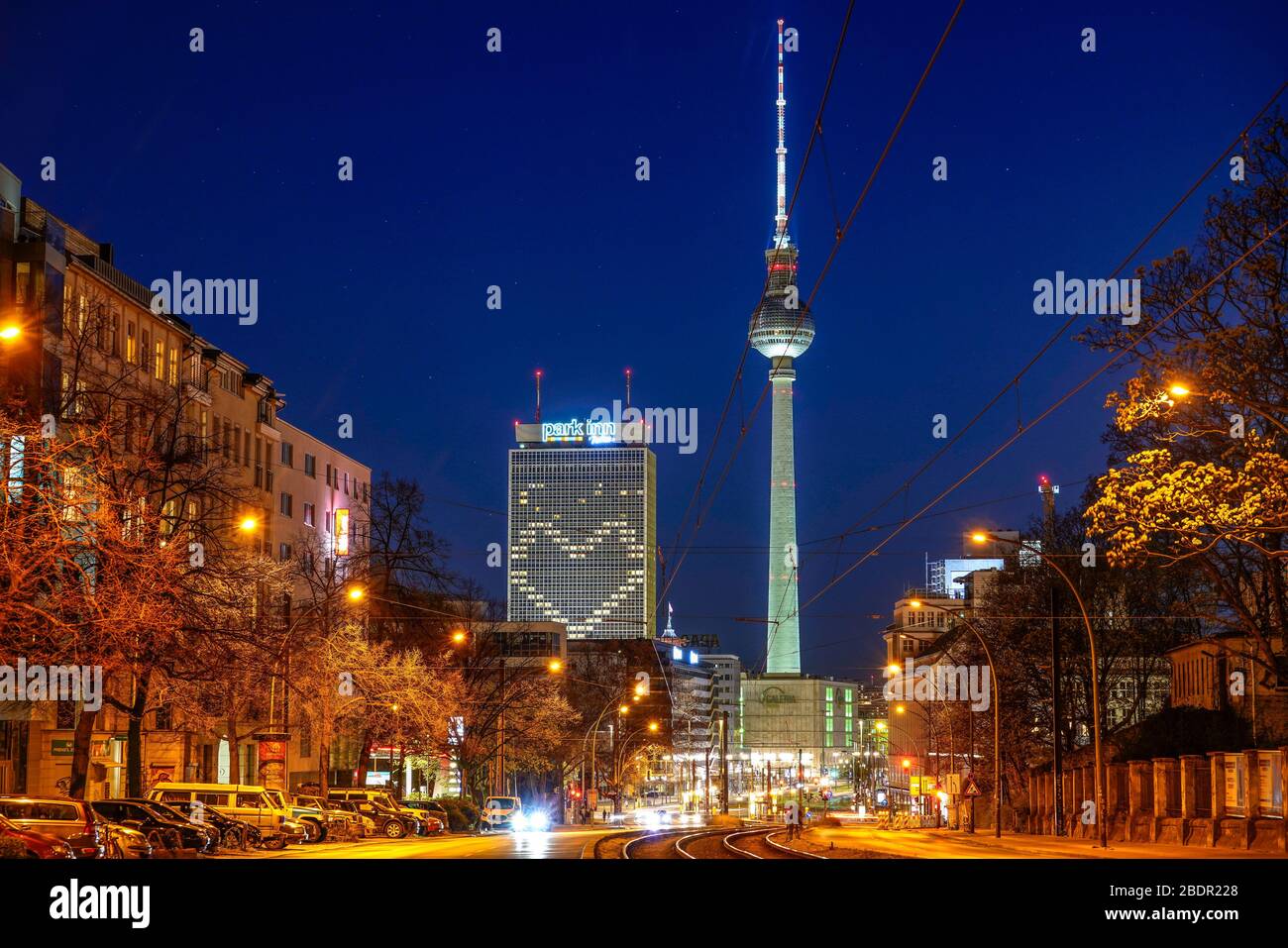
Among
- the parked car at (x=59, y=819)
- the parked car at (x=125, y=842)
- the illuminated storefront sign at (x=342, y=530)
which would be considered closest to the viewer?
the parked car at (x=59, y=819)

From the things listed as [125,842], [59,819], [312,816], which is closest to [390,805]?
[312,816]

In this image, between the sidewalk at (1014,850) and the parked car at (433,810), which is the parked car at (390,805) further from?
the sidewalk at (1014,850)

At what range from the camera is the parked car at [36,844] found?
24.6 meters

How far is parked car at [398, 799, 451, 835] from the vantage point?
62.9m

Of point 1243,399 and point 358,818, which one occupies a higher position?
point 1243,399

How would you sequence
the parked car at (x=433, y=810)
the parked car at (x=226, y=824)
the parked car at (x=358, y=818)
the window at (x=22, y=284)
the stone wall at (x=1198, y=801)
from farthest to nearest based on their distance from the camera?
the parked car at (x=433, y=810), the parked car at (x=358, y=818), the window at (x=22, y=284), the parked car at (x=226, y=824), the stone wall at (x=1198, y=801)

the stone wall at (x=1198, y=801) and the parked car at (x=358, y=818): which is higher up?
the stone wall at (x=1198, y=801)

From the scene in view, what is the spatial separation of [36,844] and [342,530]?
219ft

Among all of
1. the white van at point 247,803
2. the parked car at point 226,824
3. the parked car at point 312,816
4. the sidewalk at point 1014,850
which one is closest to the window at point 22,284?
the white van at point 247,803

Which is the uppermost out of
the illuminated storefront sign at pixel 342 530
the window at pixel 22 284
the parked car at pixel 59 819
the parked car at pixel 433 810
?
the window at pixel 22 284

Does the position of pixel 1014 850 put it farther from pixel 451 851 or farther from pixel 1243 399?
pixel 1243 399

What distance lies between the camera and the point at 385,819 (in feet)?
191

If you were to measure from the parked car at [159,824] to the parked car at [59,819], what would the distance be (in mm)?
5759
